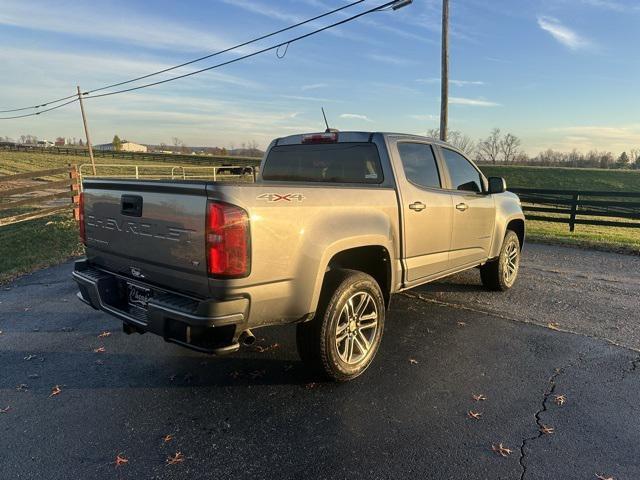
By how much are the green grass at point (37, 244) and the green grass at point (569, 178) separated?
42.6 metres

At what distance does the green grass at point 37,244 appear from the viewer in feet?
24.9

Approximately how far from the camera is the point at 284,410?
10.1ft

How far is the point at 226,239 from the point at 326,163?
2008mm

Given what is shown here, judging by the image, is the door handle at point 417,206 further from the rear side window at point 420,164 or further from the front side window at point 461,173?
the front side window at point 461,173

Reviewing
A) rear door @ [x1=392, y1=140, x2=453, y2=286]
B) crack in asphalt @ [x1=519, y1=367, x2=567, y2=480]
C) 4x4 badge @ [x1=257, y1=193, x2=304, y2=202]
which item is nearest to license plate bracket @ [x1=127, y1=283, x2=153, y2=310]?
4x4 badge @ [x1=257, y1=193, x2=304, y2=202]

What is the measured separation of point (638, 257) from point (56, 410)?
975cm

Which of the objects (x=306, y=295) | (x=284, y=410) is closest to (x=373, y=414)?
(x=284, y=410)

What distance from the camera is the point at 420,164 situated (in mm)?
4336

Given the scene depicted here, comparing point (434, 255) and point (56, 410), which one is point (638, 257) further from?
point (56, 410)

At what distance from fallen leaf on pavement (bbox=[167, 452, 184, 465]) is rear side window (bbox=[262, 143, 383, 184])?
262 cm

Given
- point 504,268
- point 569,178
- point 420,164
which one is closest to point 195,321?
point 420,164

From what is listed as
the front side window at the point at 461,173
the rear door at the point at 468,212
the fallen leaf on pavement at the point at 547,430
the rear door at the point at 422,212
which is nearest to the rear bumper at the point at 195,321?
the rear door at the point at 422,212

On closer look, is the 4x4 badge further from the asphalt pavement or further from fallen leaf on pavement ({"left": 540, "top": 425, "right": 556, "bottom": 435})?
fallen leaf on pavement ({"left": 540, "top": 425, "right": 556, "bottom": 435})

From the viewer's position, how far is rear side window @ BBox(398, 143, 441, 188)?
13.5 ft
